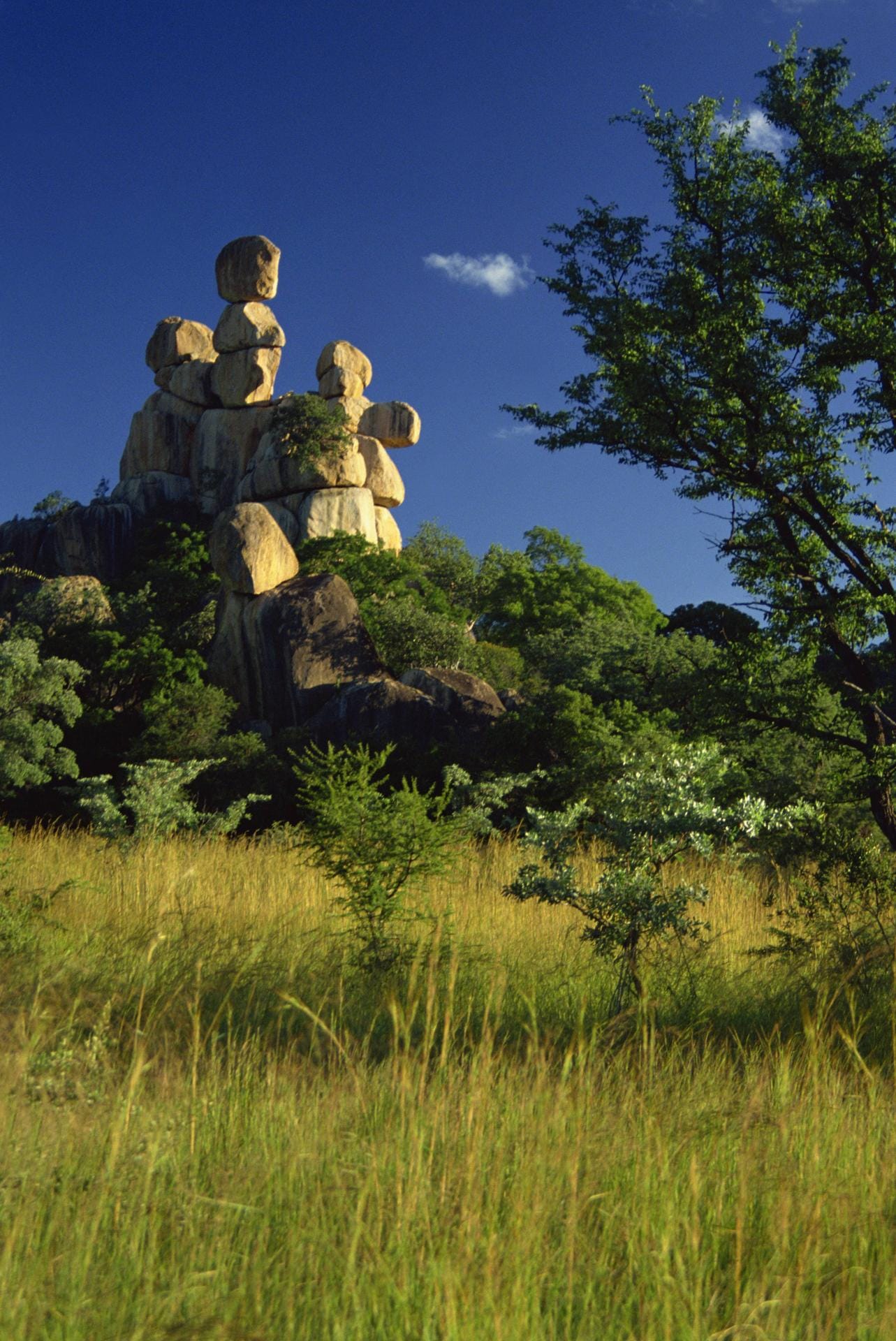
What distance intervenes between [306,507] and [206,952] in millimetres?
35000

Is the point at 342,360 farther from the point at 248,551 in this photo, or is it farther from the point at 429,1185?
the point at 429,1185

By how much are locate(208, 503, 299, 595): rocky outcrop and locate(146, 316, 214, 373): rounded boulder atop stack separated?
23.8 metres

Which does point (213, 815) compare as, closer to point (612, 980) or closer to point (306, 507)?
point (612, 980)

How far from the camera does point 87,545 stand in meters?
42.4

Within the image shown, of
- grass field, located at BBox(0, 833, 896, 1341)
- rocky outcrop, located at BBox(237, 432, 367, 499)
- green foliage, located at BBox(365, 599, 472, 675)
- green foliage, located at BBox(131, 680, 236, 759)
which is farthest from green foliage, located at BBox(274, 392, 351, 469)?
grass field, located at BBox(0, 833, 896, 1341)

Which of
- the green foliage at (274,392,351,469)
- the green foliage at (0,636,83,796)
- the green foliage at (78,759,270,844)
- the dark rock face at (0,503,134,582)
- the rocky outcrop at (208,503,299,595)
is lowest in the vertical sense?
the green foliage at (78,759,270,844)

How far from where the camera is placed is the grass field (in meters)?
2.48

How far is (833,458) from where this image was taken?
8977mm

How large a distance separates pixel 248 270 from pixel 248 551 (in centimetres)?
2561

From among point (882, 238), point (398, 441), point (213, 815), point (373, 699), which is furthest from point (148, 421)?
point (882, 238)

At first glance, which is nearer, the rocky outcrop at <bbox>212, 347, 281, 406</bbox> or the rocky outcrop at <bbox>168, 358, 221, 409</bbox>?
the rocky outcrop at <bbox>212, 347, 281, 406</bbox>

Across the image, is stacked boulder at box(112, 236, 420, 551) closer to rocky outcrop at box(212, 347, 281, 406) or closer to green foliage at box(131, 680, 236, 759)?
rocky outcrop at box(212, 347, 281, 406)

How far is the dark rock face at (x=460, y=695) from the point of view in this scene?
21.7m

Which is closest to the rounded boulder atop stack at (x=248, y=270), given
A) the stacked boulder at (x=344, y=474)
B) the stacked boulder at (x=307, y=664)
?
→ the stacked boulder at (x=344, y=474)
